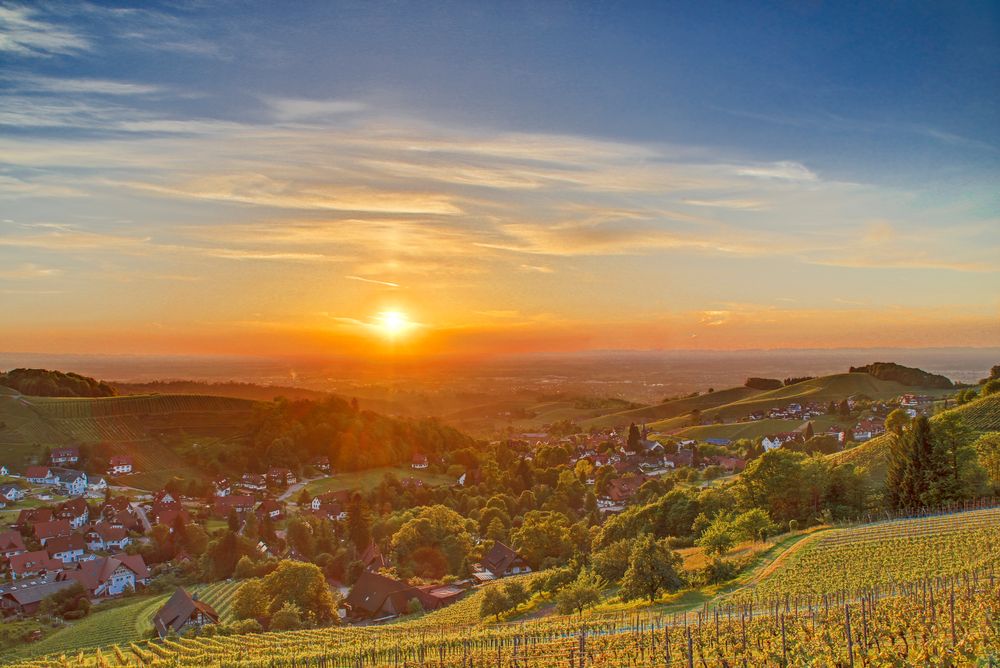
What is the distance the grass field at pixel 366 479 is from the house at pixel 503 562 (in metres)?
27.9

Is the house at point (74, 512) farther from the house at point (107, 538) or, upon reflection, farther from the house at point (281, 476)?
the house at point (281, 476)

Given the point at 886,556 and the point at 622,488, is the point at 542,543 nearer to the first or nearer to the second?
the point at 622,488

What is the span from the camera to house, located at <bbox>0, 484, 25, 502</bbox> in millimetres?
56412

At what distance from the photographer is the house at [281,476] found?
75.4 m

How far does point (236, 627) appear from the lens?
A: 3175 centimetres

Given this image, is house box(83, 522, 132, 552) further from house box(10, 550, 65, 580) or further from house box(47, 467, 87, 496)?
house box(47, 467, 87, 496)

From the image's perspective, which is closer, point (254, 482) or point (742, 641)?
point (742, 641)

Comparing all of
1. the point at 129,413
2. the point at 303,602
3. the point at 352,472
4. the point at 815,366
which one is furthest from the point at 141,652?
the point at 815,366

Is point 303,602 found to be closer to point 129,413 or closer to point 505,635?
point 505,635

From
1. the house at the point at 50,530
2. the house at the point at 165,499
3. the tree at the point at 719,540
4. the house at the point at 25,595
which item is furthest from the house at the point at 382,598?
the house at the point at 165,499

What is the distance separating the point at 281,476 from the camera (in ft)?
251

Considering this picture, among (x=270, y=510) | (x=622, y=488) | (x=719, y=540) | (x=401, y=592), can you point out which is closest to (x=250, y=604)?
(x=401, y=592)

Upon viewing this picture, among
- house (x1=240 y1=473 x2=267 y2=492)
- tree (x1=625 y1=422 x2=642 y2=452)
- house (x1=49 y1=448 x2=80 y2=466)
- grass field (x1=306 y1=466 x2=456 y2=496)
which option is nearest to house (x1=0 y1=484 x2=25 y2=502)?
house (x1=49 y1=448 x2=80 y2=466)

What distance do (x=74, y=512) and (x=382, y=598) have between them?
3226cm
